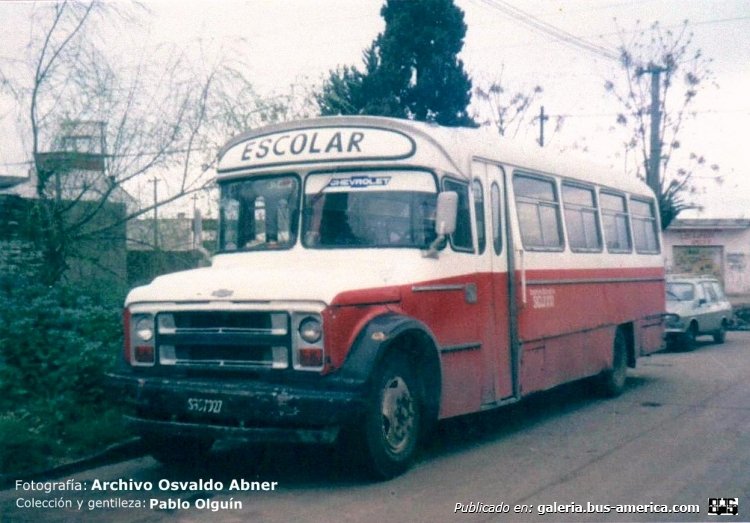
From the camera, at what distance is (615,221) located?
13039 millimetres

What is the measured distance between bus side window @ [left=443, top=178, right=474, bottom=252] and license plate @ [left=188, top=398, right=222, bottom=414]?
2.75m

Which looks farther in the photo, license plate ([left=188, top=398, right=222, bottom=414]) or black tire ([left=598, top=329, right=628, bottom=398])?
black tire ([left=598, top=329, right=628, bottom=398])

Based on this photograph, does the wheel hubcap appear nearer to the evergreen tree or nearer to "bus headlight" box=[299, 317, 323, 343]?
"bus headlight" box=[299, 317, 323, 343]

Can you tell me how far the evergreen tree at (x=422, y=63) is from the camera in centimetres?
2505

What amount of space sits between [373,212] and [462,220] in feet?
3.37

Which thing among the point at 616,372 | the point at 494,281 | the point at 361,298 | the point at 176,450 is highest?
the point at 494,281

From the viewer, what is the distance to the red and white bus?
7039 mm

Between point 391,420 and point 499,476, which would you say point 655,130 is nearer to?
point 499,476

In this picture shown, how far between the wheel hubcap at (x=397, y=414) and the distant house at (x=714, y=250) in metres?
38.1

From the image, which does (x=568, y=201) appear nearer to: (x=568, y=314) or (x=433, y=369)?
(x=568, y=314)

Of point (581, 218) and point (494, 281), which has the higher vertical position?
point (581, 218)

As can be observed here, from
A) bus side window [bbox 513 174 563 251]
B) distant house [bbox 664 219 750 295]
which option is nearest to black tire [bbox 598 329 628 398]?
bus side window [bbox 513 174 563 251]

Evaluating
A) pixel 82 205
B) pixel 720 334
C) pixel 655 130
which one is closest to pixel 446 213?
pixel 82 205

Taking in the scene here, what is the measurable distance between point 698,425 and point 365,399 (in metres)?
4.97
